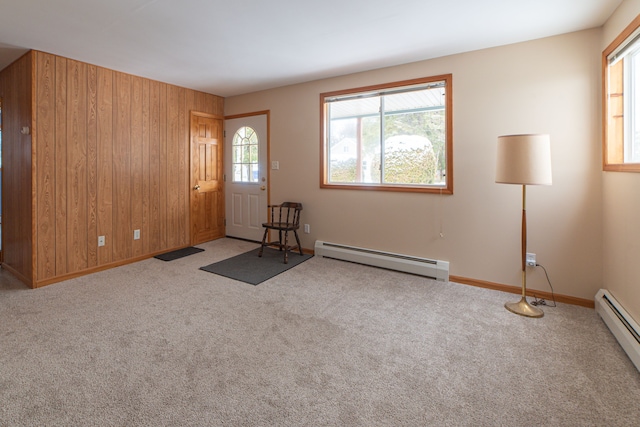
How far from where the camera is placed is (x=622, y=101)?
235cm

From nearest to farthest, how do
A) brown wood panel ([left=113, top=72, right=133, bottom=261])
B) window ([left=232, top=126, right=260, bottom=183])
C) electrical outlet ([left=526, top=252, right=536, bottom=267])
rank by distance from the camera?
electrical outlet ([left=526, top=252, right=536, bottom=267]) → brown wood panel ([left=113, top=72, right=133, bottom=261]) → window ([left=232, top=126, right=260, bottom=183])

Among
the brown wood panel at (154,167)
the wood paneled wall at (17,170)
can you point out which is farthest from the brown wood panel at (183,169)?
the wood paneled wall at (17,170)

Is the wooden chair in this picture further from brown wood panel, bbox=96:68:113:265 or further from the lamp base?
the lamp base

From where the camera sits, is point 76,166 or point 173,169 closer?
point 76,166

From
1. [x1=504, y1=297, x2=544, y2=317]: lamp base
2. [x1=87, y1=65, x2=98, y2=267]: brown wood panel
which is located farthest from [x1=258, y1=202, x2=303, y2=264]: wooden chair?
[x1=504, y1=297, x2=544, y2=317]: lamp base

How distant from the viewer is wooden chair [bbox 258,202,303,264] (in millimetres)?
4066

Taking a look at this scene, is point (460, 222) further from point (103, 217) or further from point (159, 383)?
point (103, 217)

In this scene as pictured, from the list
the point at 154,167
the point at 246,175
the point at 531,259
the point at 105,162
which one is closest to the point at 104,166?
the point at 105,162

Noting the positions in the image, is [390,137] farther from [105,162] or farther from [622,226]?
[105,162]

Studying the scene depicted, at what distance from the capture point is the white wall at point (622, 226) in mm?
2027

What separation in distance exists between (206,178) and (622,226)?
4897mm

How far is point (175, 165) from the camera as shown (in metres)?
4.48

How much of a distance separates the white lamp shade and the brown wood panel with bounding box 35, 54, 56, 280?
4307 millimetres

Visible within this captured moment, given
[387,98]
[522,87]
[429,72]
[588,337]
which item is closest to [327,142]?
[387,98]
